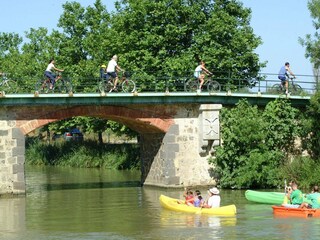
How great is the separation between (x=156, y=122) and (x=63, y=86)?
4495 mm

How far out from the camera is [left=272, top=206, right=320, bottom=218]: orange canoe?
31344 mm

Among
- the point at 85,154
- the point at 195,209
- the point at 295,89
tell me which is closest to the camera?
the point at 195,209

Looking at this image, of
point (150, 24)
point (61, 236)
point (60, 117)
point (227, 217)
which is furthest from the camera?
point (150, 24)

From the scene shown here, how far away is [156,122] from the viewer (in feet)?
138

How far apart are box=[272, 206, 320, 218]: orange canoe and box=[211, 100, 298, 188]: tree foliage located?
28.2ft

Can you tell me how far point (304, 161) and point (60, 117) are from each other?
10.9 m

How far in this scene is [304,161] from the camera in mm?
41000

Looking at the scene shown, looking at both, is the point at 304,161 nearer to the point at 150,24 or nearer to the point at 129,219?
the point at 129,219

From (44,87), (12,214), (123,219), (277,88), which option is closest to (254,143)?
(277,88)

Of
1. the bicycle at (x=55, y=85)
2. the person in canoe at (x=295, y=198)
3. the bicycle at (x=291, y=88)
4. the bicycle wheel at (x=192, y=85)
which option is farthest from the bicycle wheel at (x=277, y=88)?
the person in canoe at (x=295, y=198)

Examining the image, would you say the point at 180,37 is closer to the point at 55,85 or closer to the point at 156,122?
the point at 156,122

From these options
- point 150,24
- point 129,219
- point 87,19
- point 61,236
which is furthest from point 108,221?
point 87,19

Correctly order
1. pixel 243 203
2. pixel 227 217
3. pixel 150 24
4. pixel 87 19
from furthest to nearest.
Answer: pixel 87 19, pixel 150 24, pixel 243 203, pixel 227 217

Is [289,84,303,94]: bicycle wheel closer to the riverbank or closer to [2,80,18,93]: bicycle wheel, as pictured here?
[2,80,18,93]: bicycle wheel
